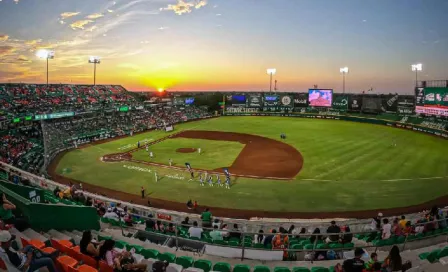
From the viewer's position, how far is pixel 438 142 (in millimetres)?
45031

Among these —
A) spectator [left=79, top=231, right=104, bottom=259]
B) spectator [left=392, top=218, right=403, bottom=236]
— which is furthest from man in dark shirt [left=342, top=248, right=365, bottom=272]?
spectator [left=79, top=231, right=104, bottom=259]

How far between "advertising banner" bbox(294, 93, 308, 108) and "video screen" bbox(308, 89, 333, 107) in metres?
7.25

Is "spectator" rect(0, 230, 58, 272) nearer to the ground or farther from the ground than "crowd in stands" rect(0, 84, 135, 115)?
nearer to the ground

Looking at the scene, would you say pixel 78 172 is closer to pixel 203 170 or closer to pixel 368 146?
pixel 203 170

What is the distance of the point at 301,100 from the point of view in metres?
84.8

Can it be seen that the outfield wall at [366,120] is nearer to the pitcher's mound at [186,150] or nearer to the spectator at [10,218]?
the pitcher's mound at [186,150]

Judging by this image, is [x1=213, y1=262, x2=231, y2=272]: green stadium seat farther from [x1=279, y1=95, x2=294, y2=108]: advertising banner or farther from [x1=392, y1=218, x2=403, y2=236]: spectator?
[x1=279, y1=95, x2=294, y2=108]: advertising banner

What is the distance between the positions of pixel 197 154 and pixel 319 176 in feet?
51.8

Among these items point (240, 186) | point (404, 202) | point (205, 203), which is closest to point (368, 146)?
point (404, 202)

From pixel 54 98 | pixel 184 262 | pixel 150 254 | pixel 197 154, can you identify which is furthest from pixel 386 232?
pixel 54 98

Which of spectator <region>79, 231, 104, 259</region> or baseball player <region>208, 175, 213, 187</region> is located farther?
baseball player <region>208, 175, 213, 187</region>

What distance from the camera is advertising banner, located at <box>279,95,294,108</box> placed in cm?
8581

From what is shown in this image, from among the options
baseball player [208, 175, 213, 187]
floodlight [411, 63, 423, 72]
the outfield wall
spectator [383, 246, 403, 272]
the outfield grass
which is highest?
floodlight [411, 63, 423, 72]

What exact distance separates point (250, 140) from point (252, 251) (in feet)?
126
